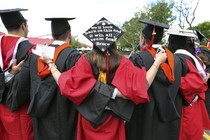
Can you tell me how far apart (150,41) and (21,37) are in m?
1.66

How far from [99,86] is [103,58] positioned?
0.92ft

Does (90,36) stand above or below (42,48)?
above

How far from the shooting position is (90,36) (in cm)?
243

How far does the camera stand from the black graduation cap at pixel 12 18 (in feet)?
10.1

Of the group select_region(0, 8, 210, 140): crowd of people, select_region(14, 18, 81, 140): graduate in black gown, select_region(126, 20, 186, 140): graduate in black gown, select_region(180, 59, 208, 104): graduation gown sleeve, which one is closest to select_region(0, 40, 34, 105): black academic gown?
select_region(0, 8, 210, 140): crowd of people

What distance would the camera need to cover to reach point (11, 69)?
3016 mm

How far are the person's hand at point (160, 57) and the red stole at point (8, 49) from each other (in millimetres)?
1736

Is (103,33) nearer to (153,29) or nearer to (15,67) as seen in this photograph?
(153,29)

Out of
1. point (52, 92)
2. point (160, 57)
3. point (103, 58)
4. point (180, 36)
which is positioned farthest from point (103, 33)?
point (180, 36)

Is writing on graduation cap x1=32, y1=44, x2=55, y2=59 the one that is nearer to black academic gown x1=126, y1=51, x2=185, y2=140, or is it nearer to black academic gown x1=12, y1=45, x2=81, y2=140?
black academic gown x1=12, y1=45, x2=81, y2=140

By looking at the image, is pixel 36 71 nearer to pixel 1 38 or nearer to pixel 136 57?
pixel 1 38

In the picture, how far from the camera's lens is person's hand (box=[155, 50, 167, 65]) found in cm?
254

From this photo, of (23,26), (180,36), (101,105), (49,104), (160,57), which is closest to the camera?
(101,105)

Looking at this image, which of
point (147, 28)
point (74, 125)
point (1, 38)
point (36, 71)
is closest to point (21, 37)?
point (1, 38)
